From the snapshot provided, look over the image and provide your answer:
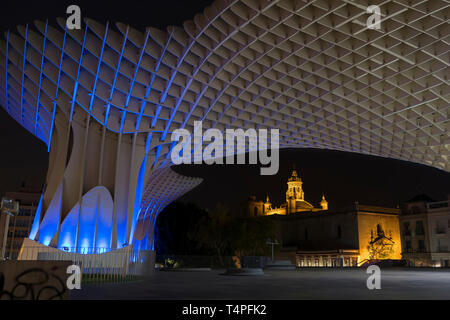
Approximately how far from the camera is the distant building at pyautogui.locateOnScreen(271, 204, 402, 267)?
6956 cm

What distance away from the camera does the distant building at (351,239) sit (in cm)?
6956

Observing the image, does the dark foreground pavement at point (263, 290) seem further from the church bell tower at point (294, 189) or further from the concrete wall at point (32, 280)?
the church bell tower at point (294, 189)

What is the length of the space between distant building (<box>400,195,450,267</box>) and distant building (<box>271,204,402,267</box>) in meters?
2.41

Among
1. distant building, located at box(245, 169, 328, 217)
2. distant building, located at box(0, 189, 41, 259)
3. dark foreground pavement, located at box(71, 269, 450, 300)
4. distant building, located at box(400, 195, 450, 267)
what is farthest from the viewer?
distant building, located at box(245, 169, 328, 217)

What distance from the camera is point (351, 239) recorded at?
72938 mm

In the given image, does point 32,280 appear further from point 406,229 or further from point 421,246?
point 406,229

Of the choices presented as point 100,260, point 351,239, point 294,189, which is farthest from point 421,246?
point 294,189

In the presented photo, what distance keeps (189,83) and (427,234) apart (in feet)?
188

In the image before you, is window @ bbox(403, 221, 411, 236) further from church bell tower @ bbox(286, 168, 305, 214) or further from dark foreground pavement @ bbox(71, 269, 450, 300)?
church bell tower @ bbox(286, 168, 305, 214)

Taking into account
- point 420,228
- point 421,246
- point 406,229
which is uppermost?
point 420,228

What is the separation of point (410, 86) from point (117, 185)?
2360 cm

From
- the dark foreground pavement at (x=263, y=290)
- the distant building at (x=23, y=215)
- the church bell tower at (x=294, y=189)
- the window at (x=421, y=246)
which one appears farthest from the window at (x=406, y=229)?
the distant building at (x=23, y=215)

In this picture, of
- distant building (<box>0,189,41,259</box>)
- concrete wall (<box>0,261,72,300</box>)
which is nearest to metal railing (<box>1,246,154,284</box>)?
concrete wall (<box>0,261,72,300</box>)

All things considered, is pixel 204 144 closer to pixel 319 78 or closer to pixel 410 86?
pixel 319 78
